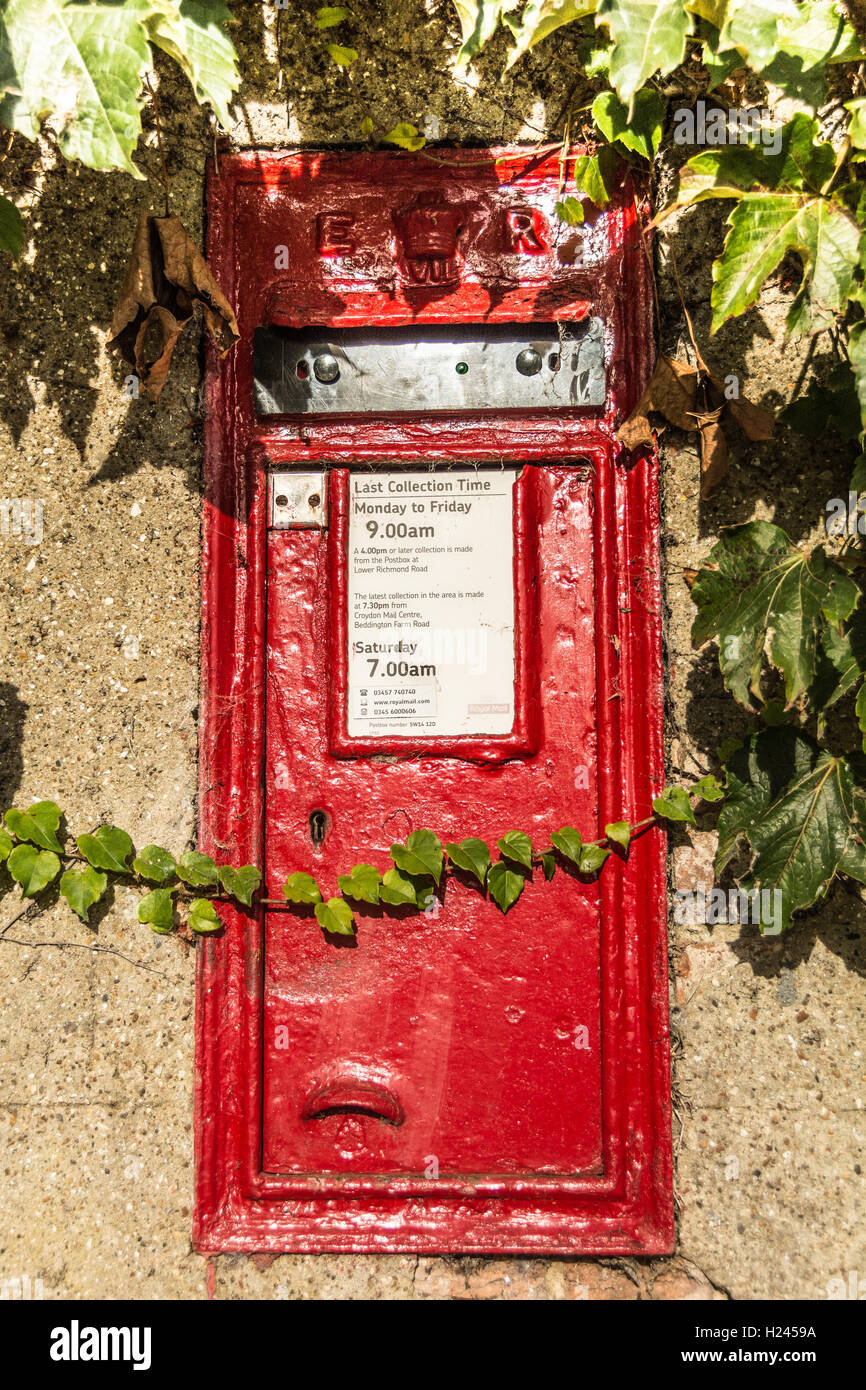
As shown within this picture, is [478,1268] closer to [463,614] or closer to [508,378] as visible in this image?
[463,614]

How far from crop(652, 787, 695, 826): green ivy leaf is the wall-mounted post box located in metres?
0.04

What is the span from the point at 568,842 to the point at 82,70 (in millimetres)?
1641

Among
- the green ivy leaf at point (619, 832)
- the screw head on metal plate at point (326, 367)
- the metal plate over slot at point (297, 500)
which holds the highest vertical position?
the screw head on metal plate at point (326, 367)

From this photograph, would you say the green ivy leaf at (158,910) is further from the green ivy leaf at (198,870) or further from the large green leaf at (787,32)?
the large green leaf at (787,32)

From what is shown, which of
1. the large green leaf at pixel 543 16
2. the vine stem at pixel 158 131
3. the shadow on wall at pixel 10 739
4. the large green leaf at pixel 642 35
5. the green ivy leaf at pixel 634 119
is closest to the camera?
the large green leaf at pixel 642 35

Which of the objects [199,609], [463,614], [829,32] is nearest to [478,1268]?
[463,614]

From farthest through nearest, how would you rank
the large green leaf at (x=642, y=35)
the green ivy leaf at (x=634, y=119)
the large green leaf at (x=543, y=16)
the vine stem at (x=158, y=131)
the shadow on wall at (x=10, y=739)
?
the shadow on wall at (x=10, y=739), the vine stem at (x=158, y=131), the green ivy leaf at (x=634, y=119), the large green leaf at (x=543, y=16), the large green leaf at (x=642, y=35)

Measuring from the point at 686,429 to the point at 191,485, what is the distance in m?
1.09

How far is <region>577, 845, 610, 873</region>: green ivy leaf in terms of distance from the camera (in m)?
1.75

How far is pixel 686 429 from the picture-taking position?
1.80 m

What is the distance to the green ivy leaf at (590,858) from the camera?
1.75 m

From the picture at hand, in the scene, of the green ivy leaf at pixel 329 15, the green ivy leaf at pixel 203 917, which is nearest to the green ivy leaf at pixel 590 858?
the green ivy leaf at pixel 203 917

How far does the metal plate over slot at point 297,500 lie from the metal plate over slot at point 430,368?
146 millimetres

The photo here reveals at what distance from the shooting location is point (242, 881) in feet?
5.77
